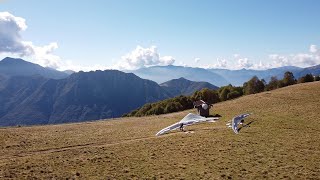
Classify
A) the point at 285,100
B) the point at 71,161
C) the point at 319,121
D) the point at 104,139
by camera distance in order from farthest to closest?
the point at 285,100
the point at 319,121
the point at 104,139
the point at 71,161

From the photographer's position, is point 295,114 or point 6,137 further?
point 295,114

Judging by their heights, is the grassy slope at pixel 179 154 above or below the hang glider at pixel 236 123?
below

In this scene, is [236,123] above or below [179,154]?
above

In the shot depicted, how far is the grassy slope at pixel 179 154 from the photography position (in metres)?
36.1

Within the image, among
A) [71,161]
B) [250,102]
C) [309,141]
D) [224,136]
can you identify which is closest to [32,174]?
[71,161]

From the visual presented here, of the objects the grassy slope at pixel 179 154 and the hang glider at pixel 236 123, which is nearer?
the grassy slope at pixel 179 154

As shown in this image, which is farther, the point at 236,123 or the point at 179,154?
the point at 236,123

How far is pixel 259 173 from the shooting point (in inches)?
1391

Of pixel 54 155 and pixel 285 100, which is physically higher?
pixel 285 100

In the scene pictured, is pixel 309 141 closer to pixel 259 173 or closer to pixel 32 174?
pixel 259 173

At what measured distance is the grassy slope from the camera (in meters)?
36.1

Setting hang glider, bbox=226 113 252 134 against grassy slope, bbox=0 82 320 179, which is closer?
grassy slope, bbox=0 82 320 179

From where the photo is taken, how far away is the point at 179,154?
44.1 metres

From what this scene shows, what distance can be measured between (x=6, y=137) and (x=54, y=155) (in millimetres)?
21990
